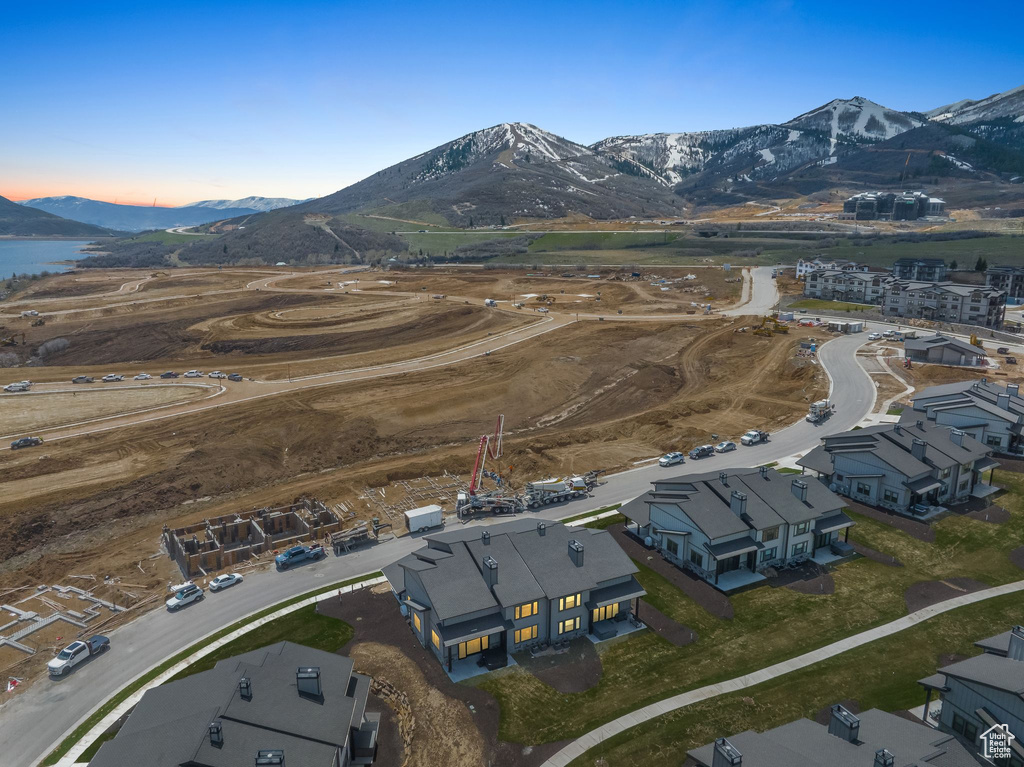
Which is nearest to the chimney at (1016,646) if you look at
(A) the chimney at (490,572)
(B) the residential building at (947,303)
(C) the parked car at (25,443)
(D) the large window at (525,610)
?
(D) the large window at (525,610)

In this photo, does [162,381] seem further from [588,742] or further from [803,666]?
[803,666]

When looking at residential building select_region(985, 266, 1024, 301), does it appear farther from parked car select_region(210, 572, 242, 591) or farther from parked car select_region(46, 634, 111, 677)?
parked car select_region(46, 634, 111, 677)

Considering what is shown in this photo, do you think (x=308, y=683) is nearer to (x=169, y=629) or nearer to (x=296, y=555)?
(x=169, y=629)

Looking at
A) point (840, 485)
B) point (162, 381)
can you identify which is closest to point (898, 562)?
point (840, 485)

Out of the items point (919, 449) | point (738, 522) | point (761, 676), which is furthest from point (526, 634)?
point (919, 449)

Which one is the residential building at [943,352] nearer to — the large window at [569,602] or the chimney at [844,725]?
the large window at [569,602]

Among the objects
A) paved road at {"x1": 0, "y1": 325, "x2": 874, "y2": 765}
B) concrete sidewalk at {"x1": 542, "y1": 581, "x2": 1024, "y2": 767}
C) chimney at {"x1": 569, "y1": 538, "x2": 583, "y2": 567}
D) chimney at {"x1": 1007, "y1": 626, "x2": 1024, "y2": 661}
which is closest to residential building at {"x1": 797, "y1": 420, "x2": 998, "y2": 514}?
paved road at {"x1": 0, "y1": 325, "x2": 874, "y2": 765}
